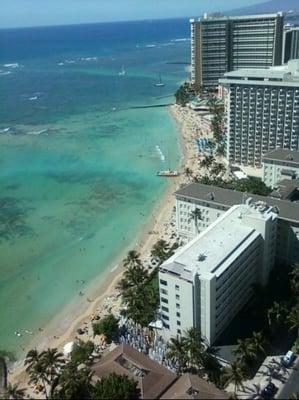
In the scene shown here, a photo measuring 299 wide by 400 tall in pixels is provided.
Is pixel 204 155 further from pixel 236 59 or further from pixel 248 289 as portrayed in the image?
pixel 236 59

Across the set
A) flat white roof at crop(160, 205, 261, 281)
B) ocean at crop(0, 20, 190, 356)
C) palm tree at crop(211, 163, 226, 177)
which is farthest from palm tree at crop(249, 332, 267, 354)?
palm tree at crop(211, 163, 226, 177)

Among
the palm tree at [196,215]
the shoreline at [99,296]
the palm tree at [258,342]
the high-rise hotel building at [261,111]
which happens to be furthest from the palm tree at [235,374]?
the high-rise hotel building at [261,111]

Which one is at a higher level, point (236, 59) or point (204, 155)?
point (236, 59)

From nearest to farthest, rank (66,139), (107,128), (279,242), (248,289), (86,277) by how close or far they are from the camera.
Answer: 1. (248,289)
2. (279,242)
3. (86,277)
4. (66,139)
5. (107,128)

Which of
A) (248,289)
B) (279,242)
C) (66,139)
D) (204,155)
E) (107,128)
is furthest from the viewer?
(107,128)

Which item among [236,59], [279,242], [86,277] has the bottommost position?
[86,277]

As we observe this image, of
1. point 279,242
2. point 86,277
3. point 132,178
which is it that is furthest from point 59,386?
point 132,178

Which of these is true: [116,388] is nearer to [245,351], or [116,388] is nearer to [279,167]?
[245,351]
